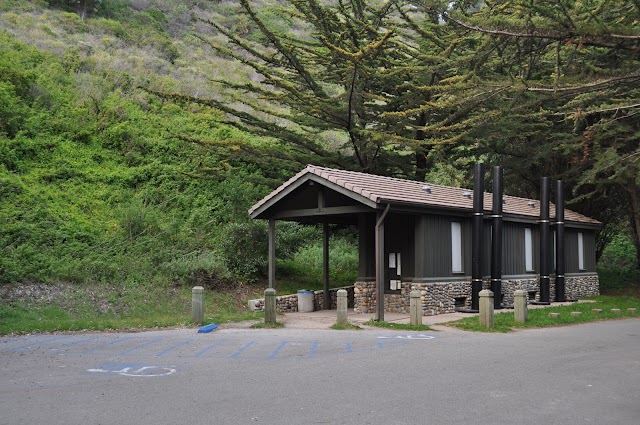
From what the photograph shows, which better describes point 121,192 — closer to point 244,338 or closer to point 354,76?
point 354,76

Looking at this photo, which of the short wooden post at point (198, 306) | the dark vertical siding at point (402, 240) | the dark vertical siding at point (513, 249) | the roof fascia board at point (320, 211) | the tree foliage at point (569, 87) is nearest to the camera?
the tree foliage at point (569, 87)

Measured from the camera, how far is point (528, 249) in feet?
78.3

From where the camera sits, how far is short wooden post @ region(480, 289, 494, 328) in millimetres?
15852

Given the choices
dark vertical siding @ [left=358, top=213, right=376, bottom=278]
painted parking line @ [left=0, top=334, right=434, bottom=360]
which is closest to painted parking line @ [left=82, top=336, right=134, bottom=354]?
painted parking line @ [left=0, top=334, right=434, bottom=360]

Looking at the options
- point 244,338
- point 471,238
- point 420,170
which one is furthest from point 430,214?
point 420,170

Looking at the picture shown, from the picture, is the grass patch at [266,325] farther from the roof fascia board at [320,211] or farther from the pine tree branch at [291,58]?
the pine tree branch at [291,58]

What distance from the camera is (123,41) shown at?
45.2 m

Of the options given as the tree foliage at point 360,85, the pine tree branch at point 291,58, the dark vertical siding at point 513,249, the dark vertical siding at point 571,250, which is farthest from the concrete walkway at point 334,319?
the pine tree branch at point 291,58

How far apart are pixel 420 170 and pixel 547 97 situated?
12228 mm

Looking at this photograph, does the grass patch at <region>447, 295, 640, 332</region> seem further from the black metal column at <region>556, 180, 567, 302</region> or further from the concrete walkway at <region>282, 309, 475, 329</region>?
the black metal column at <region>556, 180, 567, 302</region>

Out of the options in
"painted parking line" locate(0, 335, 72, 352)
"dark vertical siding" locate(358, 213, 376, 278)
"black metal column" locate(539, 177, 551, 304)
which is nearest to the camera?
"painted parking line" locate(0, 335, 72, 352)

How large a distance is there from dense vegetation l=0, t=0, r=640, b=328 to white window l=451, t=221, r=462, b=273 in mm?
3184

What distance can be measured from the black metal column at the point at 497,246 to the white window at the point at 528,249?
3.46m

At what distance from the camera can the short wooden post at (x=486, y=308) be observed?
15852 millimetres
